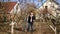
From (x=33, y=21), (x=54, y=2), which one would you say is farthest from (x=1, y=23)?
(x=54, y=2)

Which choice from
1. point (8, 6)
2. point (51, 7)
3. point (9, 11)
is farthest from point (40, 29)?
point (8, 6)

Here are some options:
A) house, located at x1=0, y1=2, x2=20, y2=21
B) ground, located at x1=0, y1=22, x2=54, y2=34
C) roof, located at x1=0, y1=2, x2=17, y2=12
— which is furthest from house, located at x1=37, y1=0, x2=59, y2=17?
roof, located at x1=0, y1=2, x2=17, y2=12

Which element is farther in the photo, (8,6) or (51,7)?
(8,6)

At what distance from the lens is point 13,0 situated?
5.07 metres

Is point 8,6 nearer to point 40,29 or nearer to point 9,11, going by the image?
point 9,11

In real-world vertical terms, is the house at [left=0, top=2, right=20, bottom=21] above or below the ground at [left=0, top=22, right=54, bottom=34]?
above

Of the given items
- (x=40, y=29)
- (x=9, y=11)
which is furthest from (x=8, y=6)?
(x=40, y=29)

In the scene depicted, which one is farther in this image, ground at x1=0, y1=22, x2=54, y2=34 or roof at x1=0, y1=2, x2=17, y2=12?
roof at x1=0, y1=2, x2=17, y2=12

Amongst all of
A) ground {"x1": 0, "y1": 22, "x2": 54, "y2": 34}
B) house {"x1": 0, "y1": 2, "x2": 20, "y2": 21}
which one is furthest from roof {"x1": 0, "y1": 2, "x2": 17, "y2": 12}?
ground {"x1": 0, "y1": 22, "x2": 54, "y2": 34}

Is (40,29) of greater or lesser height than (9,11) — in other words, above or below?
below

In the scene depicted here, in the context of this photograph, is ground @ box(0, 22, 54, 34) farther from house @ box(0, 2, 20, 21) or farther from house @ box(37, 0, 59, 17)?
house @ box(0, 2, 20, 21)

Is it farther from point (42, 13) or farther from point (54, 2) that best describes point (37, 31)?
point (54, 2)

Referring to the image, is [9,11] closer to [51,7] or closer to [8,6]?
[8,6]

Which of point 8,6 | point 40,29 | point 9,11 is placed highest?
point 8,6
